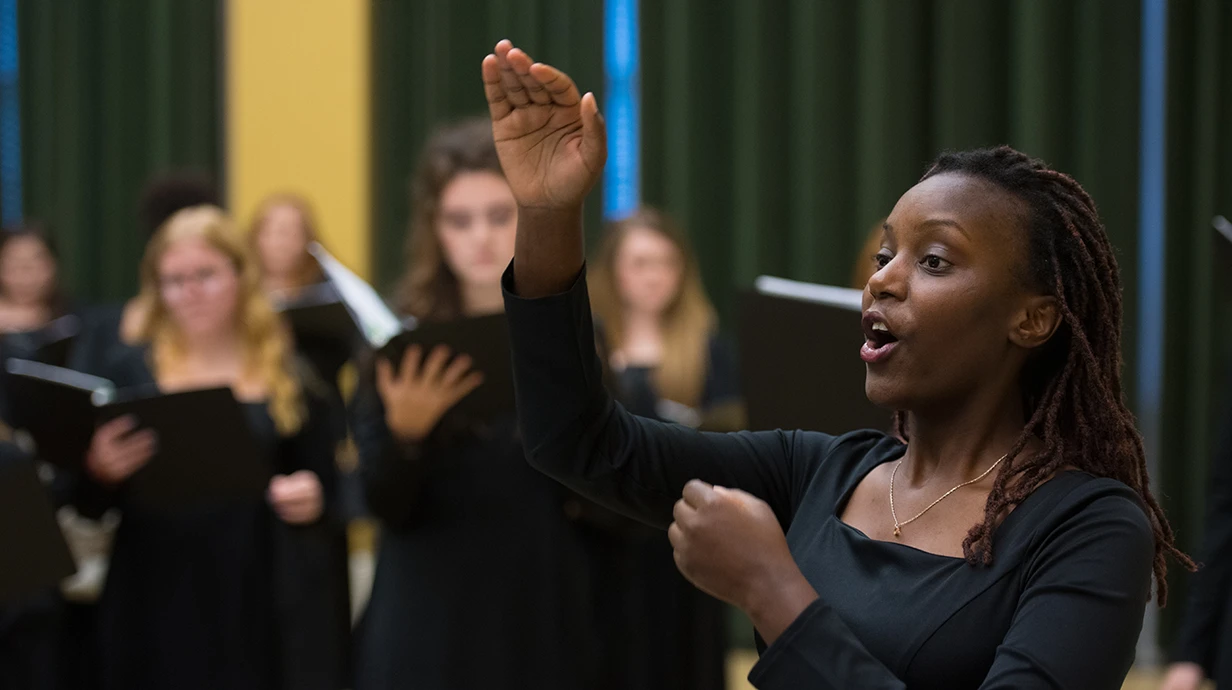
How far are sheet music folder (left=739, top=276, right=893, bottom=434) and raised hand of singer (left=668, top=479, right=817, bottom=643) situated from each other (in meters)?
0.92

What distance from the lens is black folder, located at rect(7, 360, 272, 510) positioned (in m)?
2.88

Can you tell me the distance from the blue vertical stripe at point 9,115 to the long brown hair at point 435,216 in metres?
4.33

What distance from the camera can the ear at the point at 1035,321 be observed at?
121 centimetres

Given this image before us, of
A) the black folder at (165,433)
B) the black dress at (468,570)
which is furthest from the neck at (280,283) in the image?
the black dress at (468,570)

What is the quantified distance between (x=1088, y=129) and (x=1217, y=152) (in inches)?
17.4

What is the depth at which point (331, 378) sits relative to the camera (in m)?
3.61

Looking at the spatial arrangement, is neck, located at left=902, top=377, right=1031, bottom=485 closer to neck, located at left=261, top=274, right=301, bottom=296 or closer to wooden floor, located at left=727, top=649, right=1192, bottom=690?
wooden floor, located at left=727, top=649, right=1192, bottom=690

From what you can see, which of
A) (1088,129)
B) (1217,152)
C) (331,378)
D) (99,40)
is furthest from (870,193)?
(99,40)

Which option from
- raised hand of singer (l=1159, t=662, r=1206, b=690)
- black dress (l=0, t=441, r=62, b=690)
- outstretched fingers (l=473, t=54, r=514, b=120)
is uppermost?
outstretched fingers (l=473, t=54, r=514, b=120)

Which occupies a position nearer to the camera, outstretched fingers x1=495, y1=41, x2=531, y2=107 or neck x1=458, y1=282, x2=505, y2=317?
outstretched fingers x1=495, y1=41, x2=531, y2=107

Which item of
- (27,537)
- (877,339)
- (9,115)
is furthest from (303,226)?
(877,339)

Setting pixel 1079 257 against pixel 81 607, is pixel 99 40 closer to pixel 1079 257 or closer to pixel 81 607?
pixel 81 607

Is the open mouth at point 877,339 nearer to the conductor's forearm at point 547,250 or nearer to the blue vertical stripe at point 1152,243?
the conductor's forearm at point 547,250

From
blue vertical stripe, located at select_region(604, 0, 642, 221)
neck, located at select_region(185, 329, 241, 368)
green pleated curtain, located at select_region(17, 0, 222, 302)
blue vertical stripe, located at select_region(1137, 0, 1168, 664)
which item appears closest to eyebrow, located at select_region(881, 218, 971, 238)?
neck, located at select_region(185, 329, 241, 368)
